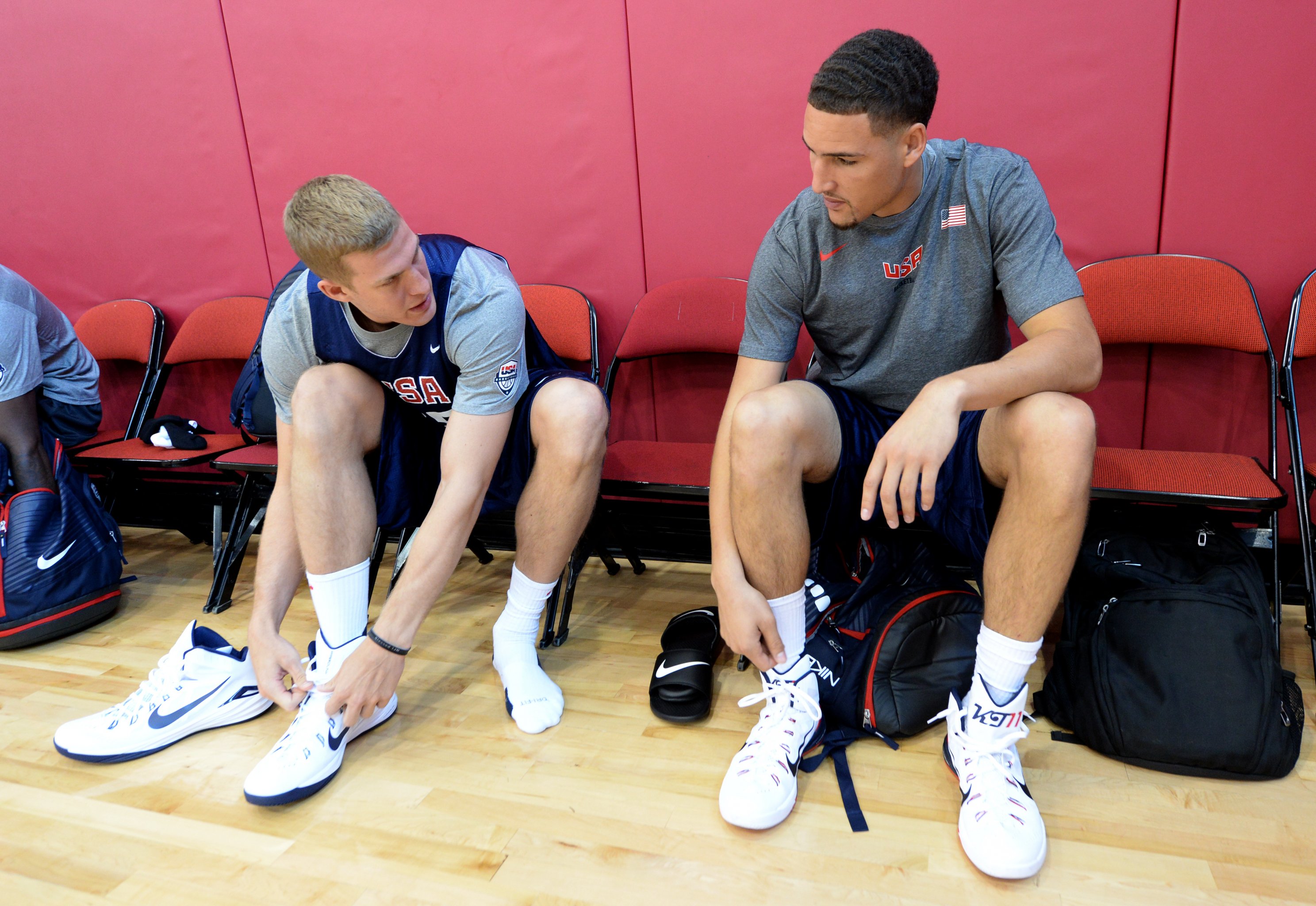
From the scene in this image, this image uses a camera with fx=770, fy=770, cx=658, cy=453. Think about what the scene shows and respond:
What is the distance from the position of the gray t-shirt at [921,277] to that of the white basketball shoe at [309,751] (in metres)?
1.06

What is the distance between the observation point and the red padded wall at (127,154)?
2.69 meters

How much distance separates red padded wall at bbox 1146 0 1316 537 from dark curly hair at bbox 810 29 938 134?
3.28 ft

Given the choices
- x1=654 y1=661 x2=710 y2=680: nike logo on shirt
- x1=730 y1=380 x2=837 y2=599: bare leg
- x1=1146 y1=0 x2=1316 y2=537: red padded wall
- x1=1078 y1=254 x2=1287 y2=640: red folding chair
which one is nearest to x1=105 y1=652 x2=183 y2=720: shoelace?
x1=654 y1=661 x2=710 y2=680: nike logo on shirt

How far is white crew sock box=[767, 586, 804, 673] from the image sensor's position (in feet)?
4.70

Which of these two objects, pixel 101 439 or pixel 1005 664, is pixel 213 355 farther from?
pixel 1005 664

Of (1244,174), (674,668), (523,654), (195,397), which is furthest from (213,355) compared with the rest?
(1244,174)

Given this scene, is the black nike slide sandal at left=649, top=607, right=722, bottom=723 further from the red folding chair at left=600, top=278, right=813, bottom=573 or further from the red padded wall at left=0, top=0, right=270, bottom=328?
the red padded wall at left=0, top=0, right=270, bottom=328

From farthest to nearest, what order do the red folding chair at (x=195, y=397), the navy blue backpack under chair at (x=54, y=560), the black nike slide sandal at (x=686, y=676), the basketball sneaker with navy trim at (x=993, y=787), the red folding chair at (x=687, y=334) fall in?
the red folding chair at (x=195, y=397), the red folding chair at (x=687, y=334), the navy blue backpack under chair at (x=54, y=560), the black nike slide sandal at (x=686, y=676), the basketball sneaker with navy trim at (x=993, y=787)

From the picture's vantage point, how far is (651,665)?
1827 millimetres

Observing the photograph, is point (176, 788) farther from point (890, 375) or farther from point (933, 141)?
point (933, 141)

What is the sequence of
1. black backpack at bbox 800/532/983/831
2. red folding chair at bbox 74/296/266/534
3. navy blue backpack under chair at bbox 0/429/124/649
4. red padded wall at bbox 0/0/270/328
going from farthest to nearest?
red padded wall at bbox 0/0/270/328
red folding chair at bbox 74/296/266/534
navy blue backpack under chair at bbox 0/429/124/649
black backpack at bbox 800/532/983/831

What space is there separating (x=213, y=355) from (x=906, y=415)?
2570 millimetres

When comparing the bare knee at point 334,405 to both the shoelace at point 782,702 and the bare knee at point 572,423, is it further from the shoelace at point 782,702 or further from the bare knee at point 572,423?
the shoelace at point 782,702

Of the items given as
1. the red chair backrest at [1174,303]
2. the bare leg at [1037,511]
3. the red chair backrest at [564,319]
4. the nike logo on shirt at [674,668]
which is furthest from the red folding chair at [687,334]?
the bare leg at [1037,511]
